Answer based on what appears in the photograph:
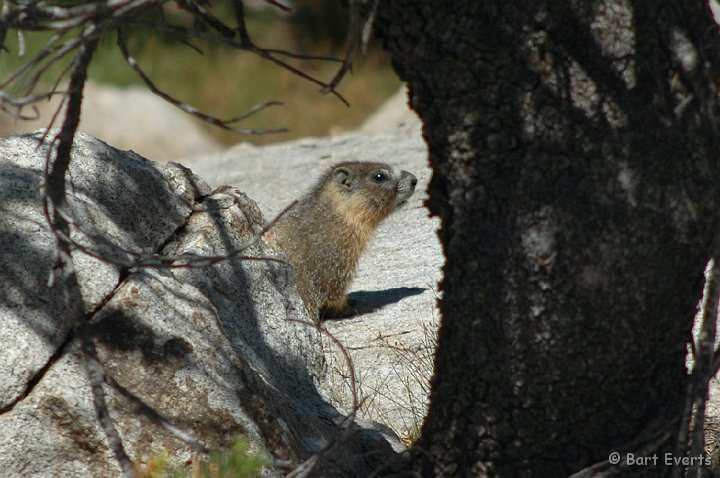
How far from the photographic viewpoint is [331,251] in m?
7.32

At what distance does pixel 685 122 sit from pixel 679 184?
0.19m

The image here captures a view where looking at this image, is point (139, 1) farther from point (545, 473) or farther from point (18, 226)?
point (545, 473)

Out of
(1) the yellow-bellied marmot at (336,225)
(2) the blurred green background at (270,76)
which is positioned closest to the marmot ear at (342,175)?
(1) the yellow-bellied marmot at (336,225)

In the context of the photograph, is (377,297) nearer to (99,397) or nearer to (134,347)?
(134,347)

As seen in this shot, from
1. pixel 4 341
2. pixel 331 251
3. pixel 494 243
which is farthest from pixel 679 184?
pixel 331 251

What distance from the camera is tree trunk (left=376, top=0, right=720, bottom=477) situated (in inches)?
116

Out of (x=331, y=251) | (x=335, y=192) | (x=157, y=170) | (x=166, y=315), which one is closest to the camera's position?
(x=166, y=315)

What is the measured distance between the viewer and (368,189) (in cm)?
799

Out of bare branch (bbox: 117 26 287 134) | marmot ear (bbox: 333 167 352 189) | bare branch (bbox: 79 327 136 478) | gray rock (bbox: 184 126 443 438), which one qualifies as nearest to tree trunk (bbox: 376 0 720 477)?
bare branch (bbox: 117 26 287 134)

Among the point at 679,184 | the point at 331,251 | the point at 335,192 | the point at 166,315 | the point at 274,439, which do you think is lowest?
the point at 274,439

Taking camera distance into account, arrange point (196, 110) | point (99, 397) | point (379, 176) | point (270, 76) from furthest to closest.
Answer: point (270, 76), point (379, 176), point (99, 397), point (196, 110)

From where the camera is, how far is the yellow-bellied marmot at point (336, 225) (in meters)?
7.01

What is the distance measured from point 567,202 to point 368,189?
5009 mm

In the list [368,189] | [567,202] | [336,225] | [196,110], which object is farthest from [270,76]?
[196,110]
